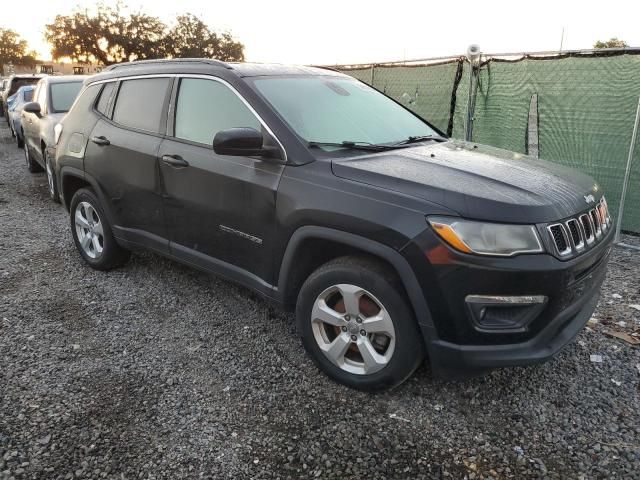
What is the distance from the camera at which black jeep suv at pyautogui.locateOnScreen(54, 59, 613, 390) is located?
2.40 meters

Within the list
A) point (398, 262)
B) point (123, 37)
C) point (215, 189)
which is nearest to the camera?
point (398, 262)

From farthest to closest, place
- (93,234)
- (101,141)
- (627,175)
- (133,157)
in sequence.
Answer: (627,175), (93,234), (101,141), (133,157)

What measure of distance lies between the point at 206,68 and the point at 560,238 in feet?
8.12

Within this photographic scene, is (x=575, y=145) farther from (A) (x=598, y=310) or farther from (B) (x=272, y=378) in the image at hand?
(B) (x=272, y=378)

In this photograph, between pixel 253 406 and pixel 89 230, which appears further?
pixel 89 230

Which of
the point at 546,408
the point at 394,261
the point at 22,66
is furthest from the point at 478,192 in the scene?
the point at 22,66

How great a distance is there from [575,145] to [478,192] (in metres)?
4.25

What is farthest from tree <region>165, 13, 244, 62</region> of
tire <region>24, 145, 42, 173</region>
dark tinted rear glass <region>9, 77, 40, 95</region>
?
tire <region>24, 145, 42, 173</region>

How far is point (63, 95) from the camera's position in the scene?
315 inches

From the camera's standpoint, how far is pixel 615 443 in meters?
2.54

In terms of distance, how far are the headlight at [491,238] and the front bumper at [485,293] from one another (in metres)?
0.04

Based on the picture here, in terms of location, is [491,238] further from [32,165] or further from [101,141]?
[32,165]

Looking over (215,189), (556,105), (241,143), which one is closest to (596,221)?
(241,143)

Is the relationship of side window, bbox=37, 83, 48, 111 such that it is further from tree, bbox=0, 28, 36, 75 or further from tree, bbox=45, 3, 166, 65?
tree, bbox=0, 28, 36, 75
